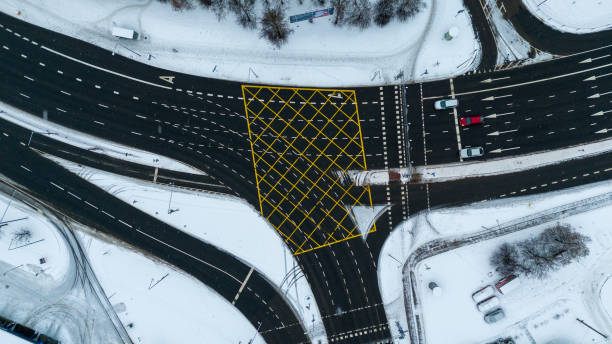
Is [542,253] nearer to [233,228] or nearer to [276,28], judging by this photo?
[233,228]

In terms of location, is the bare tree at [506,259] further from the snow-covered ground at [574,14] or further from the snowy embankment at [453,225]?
the snow-covered ground at [574,14]

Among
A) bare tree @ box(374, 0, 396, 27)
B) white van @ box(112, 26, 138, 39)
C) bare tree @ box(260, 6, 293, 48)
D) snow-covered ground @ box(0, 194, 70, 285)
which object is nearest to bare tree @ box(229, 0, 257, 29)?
bare tree @ box(260, 6, 293, 48)

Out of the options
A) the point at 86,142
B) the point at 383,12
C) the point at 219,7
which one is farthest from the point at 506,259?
the point at 86,142

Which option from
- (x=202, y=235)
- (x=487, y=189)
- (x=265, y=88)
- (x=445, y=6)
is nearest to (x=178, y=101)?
(x=265, y=88)

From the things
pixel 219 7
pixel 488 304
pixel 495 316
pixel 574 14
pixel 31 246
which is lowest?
pixel 495 316

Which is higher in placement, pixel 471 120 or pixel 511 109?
pixel 511 109

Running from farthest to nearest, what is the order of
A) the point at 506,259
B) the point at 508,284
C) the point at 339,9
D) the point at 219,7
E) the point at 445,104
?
the point at 219,7 < the point at 445,104 < the point at 506,259 < the point at 339,9 < the point at 508,284

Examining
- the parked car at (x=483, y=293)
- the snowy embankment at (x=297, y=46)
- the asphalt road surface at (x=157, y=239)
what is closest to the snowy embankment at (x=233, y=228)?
the asphalt road surface at (x=157, y=239)
